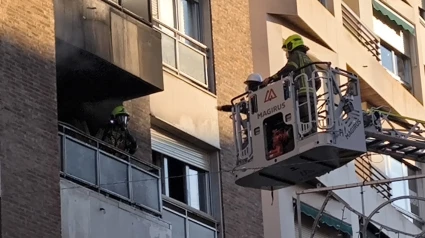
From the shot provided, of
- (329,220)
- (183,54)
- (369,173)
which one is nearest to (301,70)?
(183,54)

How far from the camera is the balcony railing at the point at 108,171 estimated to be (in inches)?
803

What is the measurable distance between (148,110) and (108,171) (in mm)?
3047

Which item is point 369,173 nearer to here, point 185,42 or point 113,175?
point 185,42

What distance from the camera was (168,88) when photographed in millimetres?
24656

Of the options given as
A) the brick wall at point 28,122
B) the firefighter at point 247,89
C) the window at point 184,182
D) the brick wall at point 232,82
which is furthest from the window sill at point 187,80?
the brick wall at point 28,122

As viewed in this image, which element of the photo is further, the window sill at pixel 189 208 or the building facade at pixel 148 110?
the window sill at pixel 189 208

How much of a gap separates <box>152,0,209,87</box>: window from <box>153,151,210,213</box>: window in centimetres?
160

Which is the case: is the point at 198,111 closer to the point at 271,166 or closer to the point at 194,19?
the point at 194,19

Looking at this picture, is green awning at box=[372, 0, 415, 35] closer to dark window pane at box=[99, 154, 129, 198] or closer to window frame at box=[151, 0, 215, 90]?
window frame at box=[151, 0, 215, 90]

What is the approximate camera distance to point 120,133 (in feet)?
72.0

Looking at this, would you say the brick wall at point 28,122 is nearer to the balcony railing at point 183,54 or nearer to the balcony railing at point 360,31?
the balcony railing at point 183,54

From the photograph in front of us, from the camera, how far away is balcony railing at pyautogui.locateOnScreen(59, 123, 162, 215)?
66.9ft

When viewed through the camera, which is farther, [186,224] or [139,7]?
[186,224]

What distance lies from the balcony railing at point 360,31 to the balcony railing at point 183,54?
29.5ft
